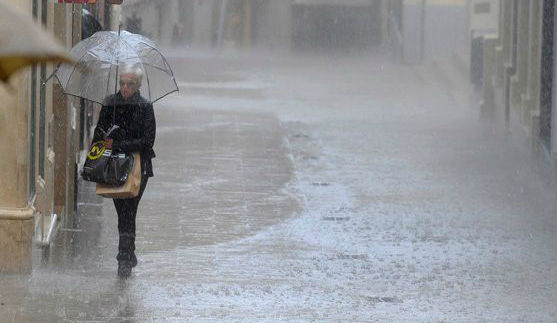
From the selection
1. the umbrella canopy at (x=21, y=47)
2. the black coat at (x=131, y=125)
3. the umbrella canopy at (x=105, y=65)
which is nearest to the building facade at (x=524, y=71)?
the umbrella canopy at (x=105, y=65)

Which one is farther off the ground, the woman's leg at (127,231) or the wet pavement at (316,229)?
the woman's leg at (127,231)

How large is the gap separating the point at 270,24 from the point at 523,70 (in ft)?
64.2

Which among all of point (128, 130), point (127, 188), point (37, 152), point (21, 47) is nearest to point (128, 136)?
point (128, 130)

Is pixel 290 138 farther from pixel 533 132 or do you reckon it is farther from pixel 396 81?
pixel 396 81

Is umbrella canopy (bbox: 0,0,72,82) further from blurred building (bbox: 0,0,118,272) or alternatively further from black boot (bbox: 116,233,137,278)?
black boot (bbox: 116,233,137,278)

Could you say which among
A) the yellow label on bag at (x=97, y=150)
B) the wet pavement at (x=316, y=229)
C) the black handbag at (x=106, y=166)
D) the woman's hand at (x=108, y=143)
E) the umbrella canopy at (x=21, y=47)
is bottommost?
the wet pavement at (x=316, y=229)

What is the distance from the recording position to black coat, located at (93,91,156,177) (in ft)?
31.9

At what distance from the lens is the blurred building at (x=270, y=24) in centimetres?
3700

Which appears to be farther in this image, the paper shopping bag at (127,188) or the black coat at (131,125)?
the black coat at (131,125)

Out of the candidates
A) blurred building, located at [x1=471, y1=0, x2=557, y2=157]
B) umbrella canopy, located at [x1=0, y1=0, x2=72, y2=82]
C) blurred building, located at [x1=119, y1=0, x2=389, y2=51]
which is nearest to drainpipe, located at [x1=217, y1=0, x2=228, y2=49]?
blurred building, located at [x1=119, y1=0, x2=389, y2=51]

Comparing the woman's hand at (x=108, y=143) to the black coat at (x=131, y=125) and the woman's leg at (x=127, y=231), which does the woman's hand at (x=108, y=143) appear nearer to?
the black coat at (x=131, y=125)

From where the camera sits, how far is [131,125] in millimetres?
9734

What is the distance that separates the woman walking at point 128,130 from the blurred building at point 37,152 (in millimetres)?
589

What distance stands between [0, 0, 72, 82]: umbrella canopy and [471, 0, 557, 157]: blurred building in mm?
12087
